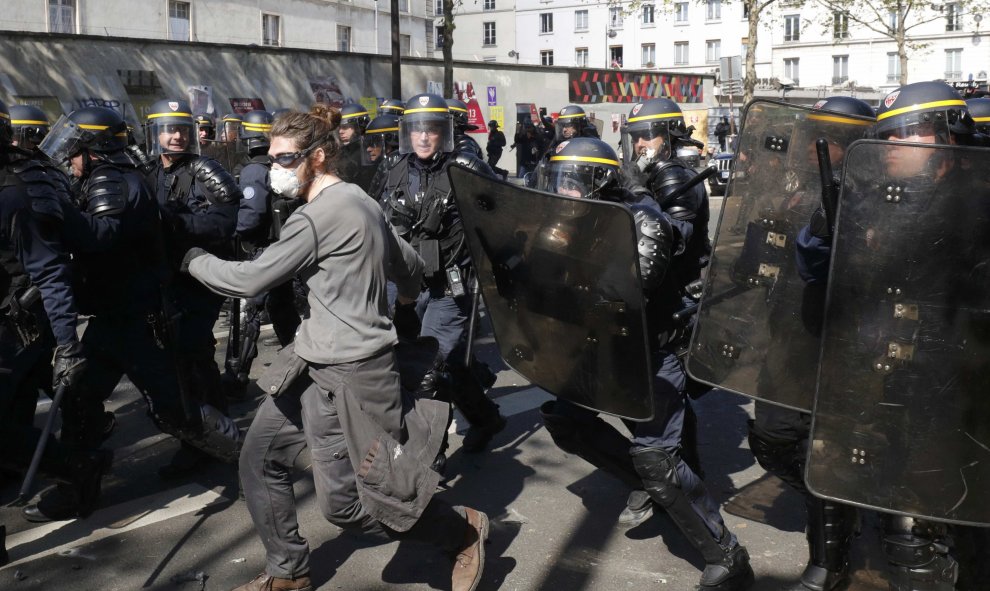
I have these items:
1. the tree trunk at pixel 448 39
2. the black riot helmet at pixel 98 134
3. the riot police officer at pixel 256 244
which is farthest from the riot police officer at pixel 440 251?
the tree trunk at pixel 448 39

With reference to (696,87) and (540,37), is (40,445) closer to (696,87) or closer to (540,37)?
(696,87)

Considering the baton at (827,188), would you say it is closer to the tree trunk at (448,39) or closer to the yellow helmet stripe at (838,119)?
the yellow helmet stripe at (838,119)

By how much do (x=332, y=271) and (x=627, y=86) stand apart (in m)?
35.4

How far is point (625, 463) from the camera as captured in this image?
4004mm

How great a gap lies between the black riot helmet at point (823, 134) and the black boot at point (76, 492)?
3.17m

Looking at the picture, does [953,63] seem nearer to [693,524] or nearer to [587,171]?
[587,171]

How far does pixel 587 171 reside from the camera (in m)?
3.80

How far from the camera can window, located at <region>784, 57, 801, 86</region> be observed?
63.2 m

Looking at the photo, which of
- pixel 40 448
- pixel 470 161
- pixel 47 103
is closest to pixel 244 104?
pixel 47 103

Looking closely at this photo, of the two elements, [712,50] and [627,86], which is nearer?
[627,86]

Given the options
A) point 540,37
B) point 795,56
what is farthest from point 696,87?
point 540,37

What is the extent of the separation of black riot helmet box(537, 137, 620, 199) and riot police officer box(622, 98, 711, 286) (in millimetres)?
472

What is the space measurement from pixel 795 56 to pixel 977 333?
213ft

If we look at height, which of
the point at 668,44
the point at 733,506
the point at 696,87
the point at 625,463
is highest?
the point at 668,44
